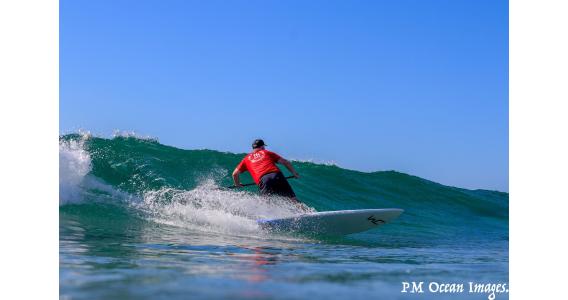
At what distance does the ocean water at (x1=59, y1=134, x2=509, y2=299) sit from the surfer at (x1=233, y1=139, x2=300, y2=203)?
8.1 inches

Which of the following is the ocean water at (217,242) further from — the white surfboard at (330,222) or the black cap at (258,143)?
the black cap at (258,143)

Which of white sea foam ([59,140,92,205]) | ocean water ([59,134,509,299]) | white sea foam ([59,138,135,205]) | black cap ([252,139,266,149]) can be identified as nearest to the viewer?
ocean water ([59,134,509,299])

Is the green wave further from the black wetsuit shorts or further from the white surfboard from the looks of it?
the black wetsuit shorts

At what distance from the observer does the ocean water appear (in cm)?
385

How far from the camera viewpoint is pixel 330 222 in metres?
8.87

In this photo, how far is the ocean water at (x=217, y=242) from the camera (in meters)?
3.85

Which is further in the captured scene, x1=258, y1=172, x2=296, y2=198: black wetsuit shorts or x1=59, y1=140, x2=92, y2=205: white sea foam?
x1=59, y1=140, x2=92, y2=205: white sea foam

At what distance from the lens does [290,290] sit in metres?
3.71

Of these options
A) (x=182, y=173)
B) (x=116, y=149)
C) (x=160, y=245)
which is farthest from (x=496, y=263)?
(x=116, y=149)

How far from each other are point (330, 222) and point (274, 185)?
4.06 feet

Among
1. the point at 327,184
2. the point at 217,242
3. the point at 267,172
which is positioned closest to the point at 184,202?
the point at 267,172

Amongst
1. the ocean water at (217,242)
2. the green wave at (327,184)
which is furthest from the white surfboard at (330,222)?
the green wave at (327,184)

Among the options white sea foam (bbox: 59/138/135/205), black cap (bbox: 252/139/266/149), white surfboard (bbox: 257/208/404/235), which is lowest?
white surfboard (bbox: 257/208/404/235)

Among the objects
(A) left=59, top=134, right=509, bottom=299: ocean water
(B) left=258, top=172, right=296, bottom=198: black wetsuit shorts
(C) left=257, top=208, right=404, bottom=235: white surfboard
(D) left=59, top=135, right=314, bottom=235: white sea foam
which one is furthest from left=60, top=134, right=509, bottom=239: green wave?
(B) left=258, top=172, right=296, bottom=198: black wetsuit shorts
